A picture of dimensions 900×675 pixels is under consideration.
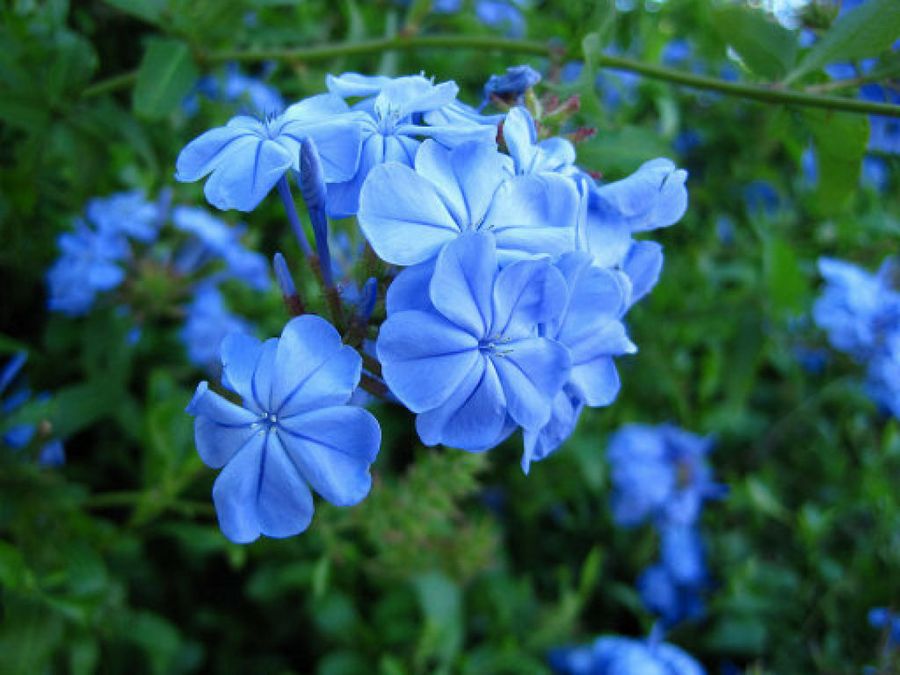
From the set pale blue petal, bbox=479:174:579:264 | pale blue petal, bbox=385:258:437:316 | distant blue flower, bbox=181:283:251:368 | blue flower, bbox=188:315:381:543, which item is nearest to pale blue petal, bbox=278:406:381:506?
blue flower, bbox=188:315:381:543

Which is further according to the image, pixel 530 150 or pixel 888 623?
pixel 888 623

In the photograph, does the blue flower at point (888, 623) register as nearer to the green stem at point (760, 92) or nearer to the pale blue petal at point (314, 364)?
the green stem at point (760, 92)

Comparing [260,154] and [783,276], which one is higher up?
[260,154]

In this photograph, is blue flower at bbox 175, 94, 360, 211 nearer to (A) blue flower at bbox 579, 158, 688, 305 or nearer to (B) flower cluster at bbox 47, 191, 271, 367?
(A) blue flower at bbox 579, 158, 688, 305

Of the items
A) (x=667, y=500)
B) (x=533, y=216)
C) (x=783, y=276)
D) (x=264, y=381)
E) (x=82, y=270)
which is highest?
(x=533, y=216)

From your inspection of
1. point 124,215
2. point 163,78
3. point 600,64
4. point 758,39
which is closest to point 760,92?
point 758,39

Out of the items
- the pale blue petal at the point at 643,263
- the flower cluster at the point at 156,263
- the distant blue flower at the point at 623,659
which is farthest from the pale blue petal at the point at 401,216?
the distant blue flower at the point at 623,659

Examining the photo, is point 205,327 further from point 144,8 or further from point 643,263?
point 643,263
